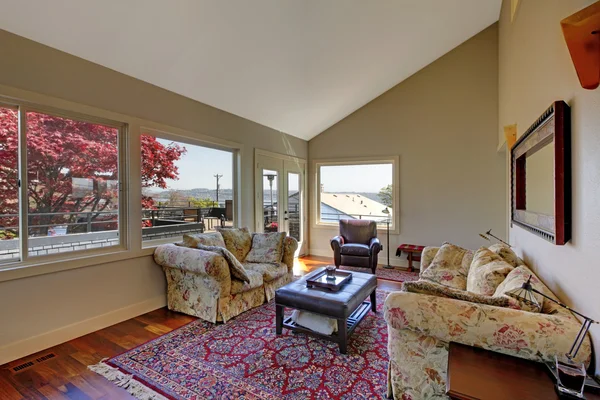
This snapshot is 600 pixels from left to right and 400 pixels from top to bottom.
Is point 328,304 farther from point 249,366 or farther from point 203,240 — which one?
point 203,240

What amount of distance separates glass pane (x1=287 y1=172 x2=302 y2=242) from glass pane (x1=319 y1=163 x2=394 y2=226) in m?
0.56

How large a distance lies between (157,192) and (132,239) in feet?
2.09

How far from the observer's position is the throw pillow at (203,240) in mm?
3446

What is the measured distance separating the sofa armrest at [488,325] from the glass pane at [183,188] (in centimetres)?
296

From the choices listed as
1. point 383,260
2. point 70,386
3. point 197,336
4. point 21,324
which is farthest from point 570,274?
point 383,260

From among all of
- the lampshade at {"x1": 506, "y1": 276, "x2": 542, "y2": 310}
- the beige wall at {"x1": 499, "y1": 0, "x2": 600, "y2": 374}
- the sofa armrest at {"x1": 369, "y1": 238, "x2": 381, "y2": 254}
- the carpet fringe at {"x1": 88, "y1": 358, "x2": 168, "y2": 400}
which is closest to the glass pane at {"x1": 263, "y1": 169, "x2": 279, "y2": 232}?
the sofa armrest at {"x1": 369, "y1": 238, "x2": 381, "y2": 254}

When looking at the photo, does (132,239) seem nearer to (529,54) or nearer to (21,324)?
(21,324)

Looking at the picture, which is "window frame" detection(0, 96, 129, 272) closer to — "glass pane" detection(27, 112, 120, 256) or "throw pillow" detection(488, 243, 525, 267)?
"glass pane" detection(27, 112, 120, 256)

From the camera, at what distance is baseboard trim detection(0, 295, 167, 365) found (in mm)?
2387

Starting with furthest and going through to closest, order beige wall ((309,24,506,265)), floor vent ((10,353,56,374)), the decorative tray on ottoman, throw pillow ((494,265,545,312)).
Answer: beige wall ((309,24,506,265)), the decorative tray on ottoman, floor vent ((10,353,56,374)), throw pillow ((494,265,545,312))

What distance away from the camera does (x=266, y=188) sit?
5.33m

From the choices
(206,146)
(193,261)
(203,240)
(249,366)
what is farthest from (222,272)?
(206,146)

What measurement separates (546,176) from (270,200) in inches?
161

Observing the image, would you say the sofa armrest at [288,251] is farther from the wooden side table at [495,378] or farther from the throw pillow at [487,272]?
the wooden side table at [495,378]
